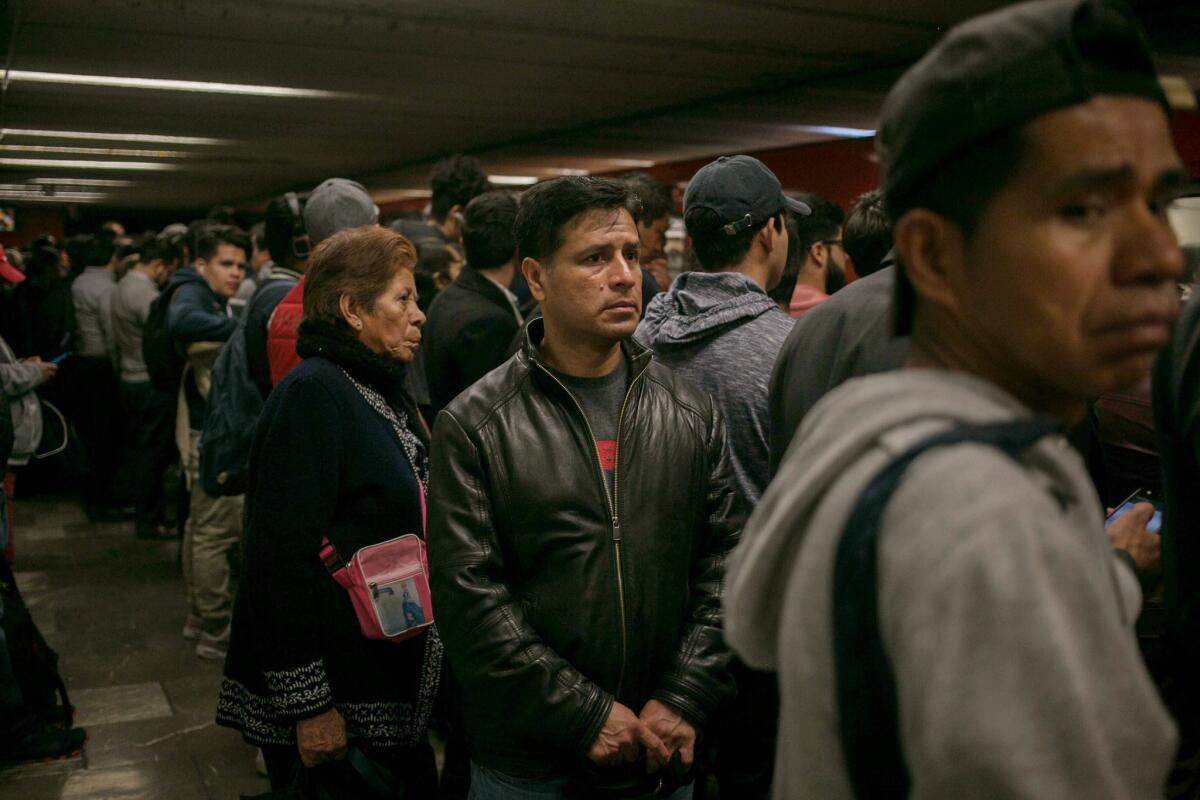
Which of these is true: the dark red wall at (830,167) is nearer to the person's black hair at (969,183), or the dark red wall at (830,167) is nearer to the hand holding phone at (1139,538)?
the hand holding phone at (1139,538)

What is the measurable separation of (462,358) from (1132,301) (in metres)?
3.03

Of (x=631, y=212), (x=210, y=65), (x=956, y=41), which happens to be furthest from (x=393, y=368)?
(x=210, y=65)

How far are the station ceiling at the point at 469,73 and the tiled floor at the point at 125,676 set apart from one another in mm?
3160

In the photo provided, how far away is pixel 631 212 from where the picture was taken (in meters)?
2.36

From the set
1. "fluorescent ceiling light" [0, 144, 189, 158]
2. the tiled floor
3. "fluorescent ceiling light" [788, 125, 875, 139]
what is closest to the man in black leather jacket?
the tiled floor

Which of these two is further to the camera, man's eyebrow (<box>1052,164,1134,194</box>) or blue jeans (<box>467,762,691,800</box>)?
blue jeans (<box>467,762,691,800</box>)

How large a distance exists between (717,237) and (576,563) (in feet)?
3.56

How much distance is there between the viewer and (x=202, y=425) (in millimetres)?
5301

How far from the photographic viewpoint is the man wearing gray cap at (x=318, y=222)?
354cm

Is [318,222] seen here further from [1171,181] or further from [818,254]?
[1171,181]

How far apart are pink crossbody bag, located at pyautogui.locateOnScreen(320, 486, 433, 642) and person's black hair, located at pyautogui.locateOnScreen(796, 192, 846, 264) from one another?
1955 millimetres

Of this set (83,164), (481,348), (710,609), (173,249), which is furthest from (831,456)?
(83,164)

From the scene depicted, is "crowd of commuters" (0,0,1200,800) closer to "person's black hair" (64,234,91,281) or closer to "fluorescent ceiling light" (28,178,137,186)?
"person's black hair" (64,234,91,281)

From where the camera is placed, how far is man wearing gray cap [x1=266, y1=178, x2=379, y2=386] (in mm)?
3537
